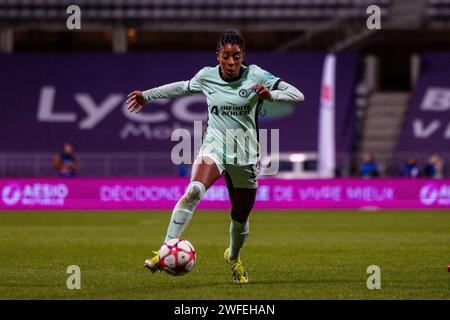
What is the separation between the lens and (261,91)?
9.53m

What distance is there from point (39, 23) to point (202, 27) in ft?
20.4

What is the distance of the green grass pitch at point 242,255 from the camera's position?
30.6ft

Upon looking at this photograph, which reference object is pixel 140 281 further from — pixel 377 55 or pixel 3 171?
pixel 377 55

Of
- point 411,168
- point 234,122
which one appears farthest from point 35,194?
point 234,122

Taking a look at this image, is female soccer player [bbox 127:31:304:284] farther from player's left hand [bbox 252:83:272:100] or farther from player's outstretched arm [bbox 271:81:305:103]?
player's left hand [bbox 252:83:272:100]

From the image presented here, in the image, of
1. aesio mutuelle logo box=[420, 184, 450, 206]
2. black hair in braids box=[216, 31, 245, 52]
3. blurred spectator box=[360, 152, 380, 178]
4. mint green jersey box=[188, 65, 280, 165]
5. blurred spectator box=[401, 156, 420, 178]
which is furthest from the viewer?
blurred spectator box=[401, 156, 420, 178]

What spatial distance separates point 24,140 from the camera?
33.8 metres

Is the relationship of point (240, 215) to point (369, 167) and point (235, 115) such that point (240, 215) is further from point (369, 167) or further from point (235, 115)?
point (369, 167)

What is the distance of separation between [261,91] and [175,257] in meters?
1.82

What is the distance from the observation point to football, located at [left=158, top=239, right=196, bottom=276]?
9.41 metres

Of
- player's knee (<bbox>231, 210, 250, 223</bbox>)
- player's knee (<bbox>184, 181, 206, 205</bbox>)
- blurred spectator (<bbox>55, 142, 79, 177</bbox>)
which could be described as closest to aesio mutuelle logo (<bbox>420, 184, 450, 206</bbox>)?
blurred spectator (<bbox>55, 142, 79, 177</bbox>)

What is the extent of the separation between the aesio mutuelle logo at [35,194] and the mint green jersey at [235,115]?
60.2ft

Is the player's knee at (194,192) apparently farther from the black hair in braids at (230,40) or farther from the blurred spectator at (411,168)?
the blurred spectator at (411,168)

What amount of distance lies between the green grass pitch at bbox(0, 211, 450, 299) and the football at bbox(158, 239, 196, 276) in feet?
0.68
